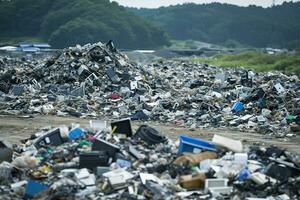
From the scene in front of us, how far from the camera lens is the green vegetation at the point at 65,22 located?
6988 cm

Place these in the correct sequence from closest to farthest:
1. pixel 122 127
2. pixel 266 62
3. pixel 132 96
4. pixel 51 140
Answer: pixel 51 140 → pixel 122 127 → pixel 132 96 → pixel 266 62

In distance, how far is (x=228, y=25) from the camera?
4545 inches

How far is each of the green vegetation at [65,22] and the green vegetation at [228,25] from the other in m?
33.3

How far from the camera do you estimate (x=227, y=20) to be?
118 metres

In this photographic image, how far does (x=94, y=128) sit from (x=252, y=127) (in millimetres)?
5502

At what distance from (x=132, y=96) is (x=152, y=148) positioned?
889cm

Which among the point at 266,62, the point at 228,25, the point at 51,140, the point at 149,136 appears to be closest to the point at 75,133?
the point at 51,140

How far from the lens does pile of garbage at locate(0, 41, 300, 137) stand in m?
14.4

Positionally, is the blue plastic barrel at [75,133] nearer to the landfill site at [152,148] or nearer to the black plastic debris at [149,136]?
the landfill site at [152,148]

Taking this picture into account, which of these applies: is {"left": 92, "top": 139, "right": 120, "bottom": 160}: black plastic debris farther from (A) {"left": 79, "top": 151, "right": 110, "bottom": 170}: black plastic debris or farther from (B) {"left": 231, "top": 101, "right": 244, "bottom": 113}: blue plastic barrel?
(B) {"left": 231, "top": 101, "right": 244, "bottom": 113}: blue plastic barrel

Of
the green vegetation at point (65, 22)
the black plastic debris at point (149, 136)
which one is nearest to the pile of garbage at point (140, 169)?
the black plastic debris at point (149, 136)

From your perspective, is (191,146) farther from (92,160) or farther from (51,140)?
(51,140)

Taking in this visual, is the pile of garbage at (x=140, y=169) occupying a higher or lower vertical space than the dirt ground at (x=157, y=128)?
higher

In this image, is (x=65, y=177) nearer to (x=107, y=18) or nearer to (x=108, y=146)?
(x=108, y=146)
